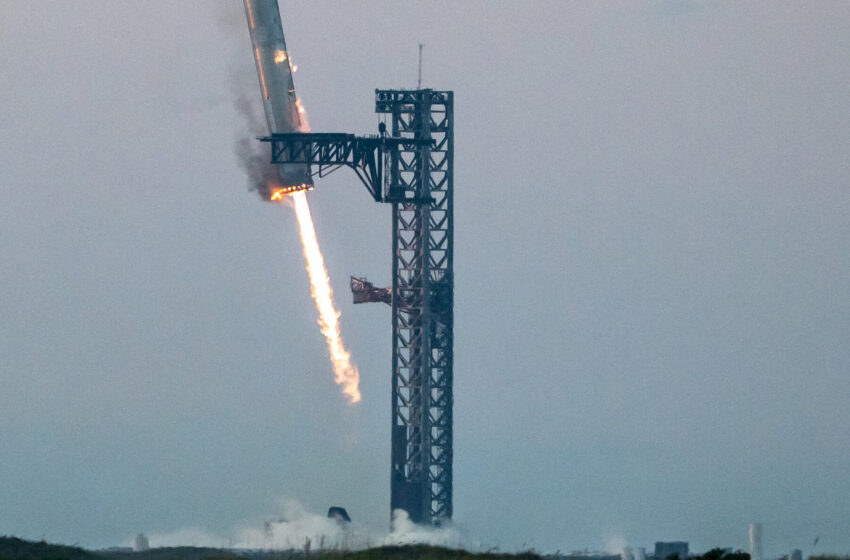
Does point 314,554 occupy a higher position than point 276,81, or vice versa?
point 276,81

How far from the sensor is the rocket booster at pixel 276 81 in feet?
314

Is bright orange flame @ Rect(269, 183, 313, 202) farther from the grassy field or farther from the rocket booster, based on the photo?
the grassy field

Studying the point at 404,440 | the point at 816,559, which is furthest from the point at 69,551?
the point at 404,440

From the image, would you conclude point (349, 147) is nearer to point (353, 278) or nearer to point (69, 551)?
point (353, 278)

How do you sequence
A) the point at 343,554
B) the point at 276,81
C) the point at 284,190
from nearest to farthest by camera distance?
1. the point at 343,554
2. the point at 276,81
3. the point at 284,190

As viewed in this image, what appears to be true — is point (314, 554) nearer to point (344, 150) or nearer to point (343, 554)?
point (343, 554)

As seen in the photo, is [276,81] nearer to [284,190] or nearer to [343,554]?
[284,190]

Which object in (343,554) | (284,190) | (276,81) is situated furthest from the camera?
(284,190)

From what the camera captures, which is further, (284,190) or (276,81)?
(284,190)

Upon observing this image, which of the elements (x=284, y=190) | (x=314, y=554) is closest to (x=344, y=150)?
(x=284, y=190)

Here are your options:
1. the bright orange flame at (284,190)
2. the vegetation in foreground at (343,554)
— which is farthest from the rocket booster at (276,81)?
the vegetation in foreground at (343,554)

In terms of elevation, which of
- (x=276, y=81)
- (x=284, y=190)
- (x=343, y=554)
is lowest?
(x=343, y=554)

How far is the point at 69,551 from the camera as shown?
66375 millimetres

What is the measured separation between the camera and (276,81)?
96188 millimetres
